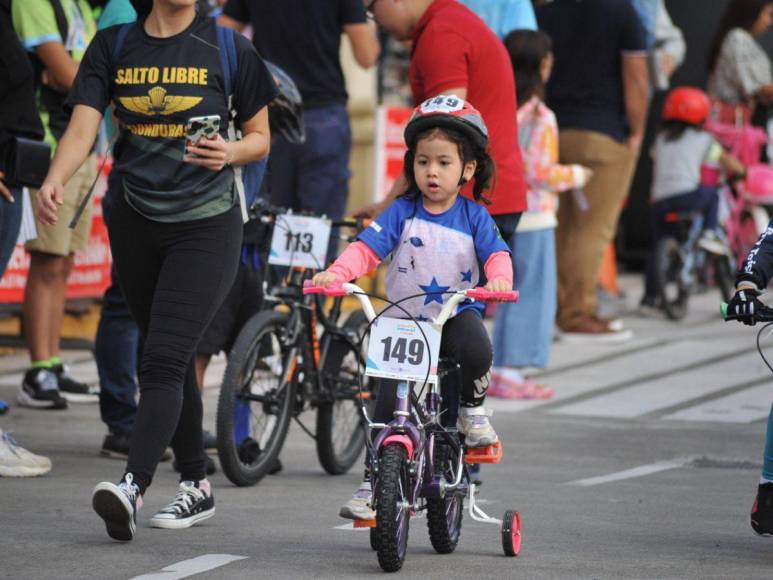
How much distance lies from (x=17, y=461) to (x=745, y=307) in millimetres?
3210

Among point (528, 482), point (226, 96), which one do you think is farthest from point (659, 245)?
point (226, 96)

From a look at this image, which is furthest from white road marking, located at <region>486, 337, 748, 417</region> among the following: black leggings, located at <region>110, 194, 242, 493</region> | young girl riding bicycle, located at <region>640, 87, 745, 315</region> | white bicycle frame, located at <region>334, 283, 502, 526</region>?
white bicycle frame, located at <region>334, 283, 502, 526</region>

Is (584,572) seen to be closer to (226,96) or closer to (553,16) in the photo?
(226,96)

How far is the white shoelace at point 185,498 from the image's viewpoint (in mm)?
6285

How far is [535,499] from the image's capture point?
729 centimetres

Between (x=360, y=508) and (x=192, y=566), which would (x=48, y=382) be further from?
(x=360, y=508)

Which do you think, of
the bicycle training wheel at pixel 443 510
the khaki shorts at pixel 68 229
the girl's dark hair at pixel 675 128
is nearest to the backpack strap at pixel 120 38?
the bicycle training wheel at pixel 443 510

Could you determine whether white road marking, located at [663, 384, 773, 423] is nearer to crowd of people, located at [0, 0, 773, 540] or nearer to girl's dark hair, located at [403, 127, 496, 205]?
crowd of people, located at [0, 0, 773, 540]

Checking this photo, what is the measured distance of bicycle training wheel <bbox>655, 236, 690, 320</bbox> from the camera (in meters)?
14.1

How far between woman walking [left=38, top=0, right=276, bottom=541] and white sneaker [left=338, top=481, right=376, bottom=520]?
818mm

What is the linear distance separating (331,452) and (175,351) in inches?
76.6

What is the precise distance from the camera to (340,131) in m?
9.88

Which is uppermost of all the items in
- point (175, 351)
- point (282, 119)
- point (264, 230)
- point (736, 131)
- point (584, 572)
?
point (736, 131)

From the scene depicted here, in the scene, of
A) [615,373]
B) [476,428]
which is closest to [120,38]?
[476,428]
